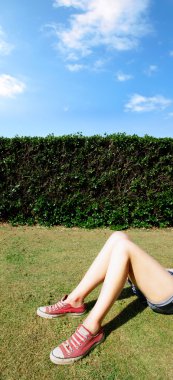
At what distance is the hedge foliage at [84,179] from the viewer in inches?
375

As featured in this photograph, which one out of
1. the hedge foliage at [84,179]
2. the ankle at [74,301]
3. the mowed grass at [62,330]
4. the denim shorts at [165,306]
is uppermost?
the hedge foliage at [84,179]

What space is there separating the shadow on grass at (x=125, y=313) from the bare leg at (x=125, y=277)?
19.3 inches

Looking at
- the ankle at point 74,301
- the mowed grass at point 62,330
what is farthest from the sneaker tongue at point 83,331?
the ankle at point 74,301

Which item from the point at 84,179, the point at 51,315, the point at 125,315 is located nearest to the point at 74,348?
the point at 51,315

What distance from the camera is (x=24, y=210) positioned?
9.75 metres

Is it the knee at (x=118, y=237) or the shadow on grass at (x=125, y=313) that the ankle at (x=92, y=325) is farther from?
the knee at (x=118, y=237)

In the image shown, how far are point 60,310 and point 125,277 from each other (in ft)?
3.15

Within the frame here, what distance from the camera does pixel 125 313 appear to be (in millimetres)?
4410

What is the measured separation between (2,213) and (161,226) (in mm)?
4248

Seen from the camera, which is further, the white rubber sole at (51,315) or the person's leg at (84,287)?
the white rubber sole at (51,315)

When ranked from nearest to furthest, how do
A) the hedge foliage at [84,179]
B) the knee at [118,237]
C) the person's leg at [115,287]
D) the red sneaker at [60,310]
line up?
the person's leg at [115,287] < the knee at [118,237] < the red sneaker at [60,310] < the hedge foliage at [84,179]

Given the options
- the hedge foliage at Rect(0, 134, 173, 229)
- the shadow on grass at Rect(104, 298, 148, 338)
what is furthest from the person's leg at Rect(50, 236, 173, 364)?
the hedge foliage at Rect(0, 134, 173, 229)

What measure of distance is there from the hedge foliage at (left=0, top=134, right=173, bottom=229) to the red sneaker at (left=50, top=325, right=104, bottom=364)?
6.11m

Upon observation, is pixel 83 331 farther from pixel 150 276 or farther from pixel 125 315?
pixel 125 315
